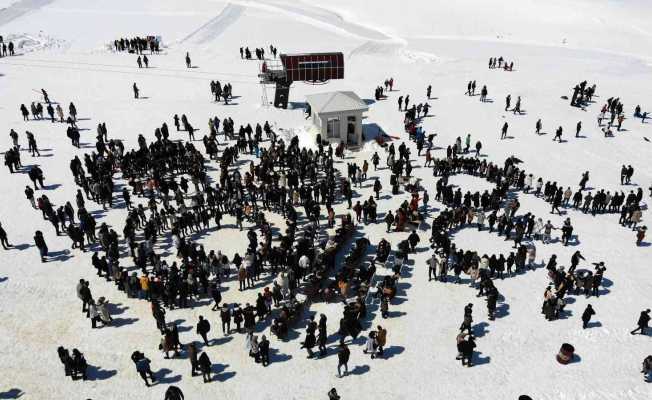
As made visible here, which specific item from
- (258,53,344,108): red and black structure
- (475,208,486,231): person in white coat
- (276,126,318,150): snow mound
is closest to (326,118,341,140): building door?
(276,126,318,150): snow mound

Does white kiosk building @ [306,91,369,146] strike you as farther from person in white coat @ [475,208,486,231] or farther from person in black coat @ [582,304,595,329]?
person in black coat @ [582,304,595,329]

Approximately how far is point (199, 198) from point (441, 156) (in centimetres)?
1548

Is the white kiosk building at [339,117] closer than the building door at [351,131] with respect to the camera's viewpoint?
Yes

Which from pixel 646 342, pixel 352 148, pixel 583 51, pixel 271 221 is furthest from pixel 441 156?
pixel 583 51

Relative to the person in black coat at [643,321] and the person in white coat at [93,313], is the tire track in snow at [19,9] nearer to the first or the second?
the person in white coat at [93,313]

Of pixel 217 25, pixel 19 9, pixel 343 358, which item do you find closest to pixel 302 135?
pixel 343 358

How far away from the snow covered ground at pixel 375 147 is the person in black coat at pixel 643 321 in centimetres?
38

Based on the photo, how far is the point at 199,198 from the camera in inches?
918

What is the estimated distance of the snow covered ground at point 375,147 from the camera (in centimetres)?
1577

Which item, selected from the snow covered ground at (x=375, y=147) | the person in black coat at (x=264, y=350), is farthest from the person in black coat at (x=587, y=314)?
the person in black coat at (x=264, y=350)

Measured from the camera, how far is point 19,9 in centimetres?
6638

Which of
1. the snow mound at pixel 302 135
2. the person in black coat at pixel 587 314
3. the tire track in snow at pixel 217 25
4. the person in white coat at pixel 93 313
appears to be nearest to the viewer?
the person in black coat at pixel 587 314

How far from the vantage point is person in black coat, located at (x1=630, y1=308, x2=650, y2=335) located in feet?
54.5

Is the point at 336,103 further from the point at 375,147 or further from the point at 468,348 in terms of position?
the point at 468,348
